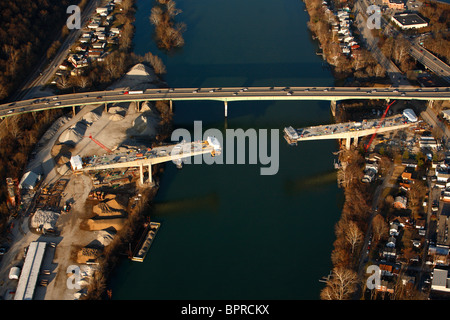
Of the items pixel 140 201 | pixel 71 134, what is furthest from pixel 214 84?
pixel 140 201

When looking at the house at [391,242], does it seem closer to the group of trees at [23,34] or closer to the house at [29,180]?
the house at [29,180]

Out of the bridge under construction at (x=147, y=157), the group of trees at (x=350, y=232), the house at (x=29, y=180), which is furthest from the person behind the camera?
the bridge under construction at (x=147, y=157)

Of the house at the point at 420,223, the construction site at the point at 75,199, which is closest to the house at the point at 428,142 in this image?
the house at the point at 420,223

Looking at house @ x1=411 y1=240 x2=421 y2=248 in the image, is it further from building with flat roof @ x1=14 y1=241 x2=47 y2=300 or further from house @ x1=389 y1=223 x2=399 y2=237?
building with flat roof @ x1=14 y1=241 x2=47 y2=300

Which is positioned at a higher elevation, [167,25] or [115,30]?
[167,25]

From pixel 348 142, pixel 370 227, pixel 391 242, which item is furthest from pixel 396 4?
pixel 391 242

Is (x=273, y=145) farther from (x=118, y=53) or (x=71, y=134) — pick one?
(x=118, y=53)

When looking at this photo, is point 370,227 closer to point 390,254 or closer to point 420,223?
point 390,254
